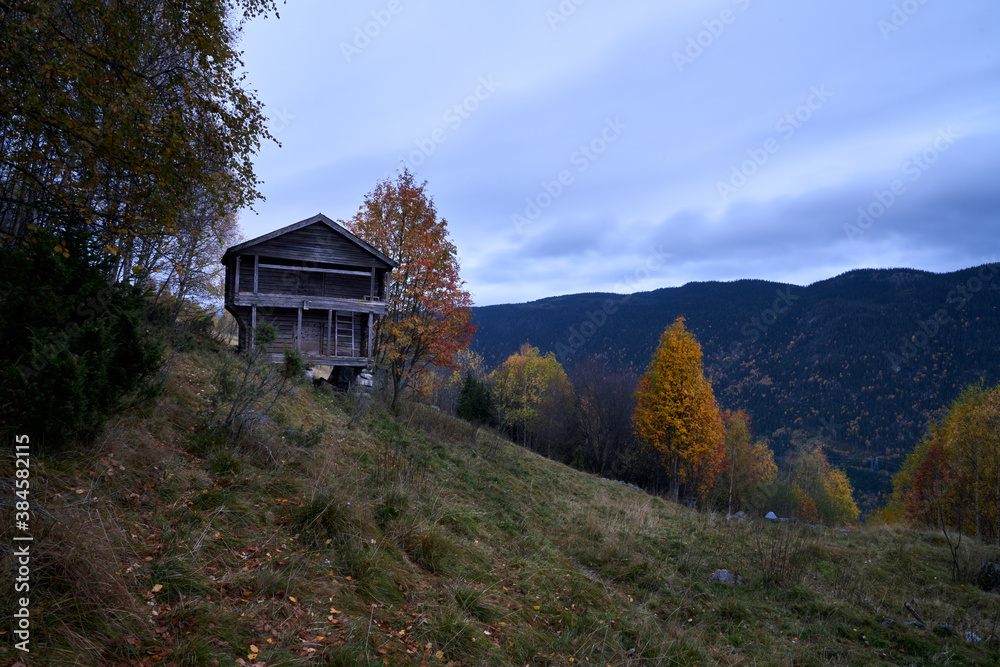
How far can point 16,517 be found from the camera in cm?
310

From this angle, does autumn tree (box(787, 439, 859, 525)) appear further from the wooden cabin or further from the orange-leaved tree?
the wooden cabin

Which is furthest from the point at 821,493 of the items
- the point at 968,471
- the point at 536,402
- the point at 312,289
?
the point at 312,289

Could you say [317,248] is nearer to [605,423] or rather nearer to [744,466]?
[605,423]

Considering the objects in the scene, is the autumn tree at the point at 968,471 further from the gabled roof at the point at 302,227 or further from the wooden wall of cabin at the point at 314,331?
the gabled roof at the point at 302,227

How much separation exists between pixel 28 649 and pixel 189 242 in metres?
16.3

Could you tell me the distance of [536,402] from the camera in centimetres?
4534

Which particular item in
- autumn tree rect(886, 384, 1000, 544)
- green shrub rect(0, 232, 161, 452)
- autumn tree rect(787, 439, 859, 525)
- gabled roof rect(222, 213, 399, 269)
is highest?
gabled roof rect(222, 213, 399, 269)

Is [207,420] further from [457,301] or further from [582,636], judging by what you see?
[457,301]

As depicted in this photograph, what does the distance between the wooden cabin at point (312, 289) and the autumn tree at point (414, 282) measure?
126cm

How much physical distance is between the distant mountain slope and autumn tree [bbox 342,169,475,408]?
6118 centimetres

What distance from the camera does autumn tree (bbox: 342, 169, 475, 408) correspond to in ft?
63.7

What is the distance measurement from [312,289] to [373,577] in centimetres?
1577

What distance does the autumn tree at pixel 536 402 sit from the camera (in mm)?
40466

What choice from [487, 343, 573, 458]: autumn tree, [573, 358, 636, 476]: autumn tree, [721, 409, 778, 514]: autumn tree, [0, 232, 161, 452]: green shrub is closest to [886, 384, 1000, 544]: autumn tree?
[721, 409, 778, 514]: autumn tree
